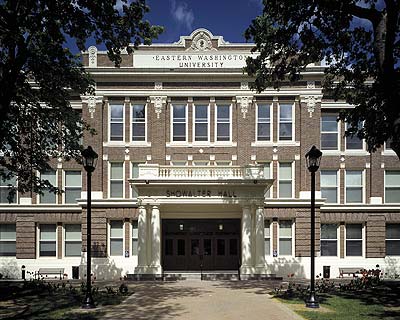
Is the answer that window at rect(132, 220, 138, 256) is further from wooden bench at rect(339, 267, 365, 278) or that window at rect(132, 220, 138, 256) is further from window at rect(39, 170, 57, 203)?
wooden bench at rect(339, 267, 365, 278)

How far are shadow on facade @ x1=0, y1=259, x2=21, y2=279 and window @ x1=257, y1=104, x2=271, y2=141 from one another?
17450 millimetres

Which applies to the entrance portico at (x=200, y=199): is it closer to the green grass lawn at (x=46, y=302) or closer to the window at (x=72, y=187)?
the window at (x=72, y=187)

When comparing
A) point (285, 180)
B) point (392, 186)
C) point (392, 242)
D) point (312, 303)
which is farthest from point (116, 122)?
point (392, 242)

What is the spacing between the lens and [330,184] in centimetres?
3158

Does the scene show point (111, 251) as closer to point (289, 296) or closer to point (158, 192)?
point (158, 192)

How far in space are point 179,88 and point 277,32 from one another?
14726mm

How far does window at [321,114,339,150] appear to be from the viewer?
31.7 metres

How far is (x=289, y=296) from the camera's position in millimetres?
18031

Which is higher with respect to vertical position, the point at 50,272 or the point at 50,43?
the point at 50,43

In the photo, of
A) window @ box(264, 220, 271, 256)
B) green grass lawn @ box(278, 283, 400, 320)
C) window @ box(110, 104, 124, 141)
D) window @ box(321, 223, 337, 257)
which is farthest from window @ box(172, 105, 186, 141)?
green grass lawn @ box(278, 283, 400, 320)

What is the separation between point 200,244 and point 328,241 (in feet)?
27.3

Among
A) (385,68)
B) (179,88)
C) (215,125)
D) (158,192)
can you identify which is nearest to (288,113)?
(215,125)

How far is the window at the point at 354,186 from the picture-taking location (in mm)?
31578

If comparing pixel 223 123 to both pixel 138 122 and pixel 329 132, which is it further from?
pixel 329 132
